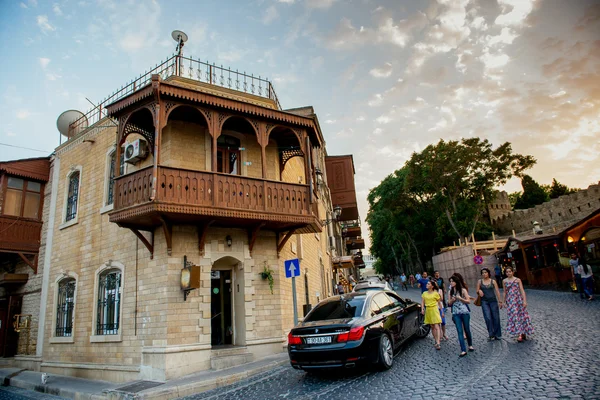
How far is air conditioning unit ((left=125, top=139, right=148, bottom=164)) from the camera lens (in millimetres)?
11648

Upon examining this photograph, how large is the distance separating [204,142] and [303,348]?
728 cm

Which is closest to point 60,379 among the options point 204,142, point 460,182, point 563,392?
point 204,142

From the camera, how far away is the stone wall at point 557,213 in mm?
34188

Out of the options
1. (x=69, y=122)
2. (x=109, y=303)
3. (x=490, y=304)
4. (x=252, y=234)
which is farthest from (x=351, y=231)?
(x=490, y=304)

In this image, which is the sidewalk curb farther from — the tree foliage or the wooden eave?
the tree foliage

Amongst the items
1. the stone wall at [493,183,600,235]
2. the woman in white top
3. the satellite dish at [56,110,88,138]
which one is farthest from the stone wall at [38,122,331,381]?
the stone wall at [493,183,600,235]

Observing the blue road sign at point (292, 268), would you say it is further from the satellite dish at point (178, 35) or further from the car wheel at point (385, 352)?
the satellite dish at point (178, 35)

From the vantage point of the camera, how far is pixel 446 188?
38.2 metres

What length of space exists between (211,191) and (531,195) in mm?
62011

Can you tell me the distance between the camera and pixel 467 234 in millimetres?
39062

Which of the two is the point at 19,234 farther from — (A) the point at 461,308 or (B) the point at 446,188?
(B) the point at 446,188

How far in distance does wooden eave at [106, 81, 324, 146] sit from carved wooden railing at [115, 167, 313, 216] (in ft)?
6.75

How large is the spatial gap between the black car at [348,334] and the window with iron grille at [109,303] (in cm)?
701

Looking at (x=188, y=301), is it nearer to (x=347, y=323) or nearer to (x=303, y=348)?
(x=303, y=348)
